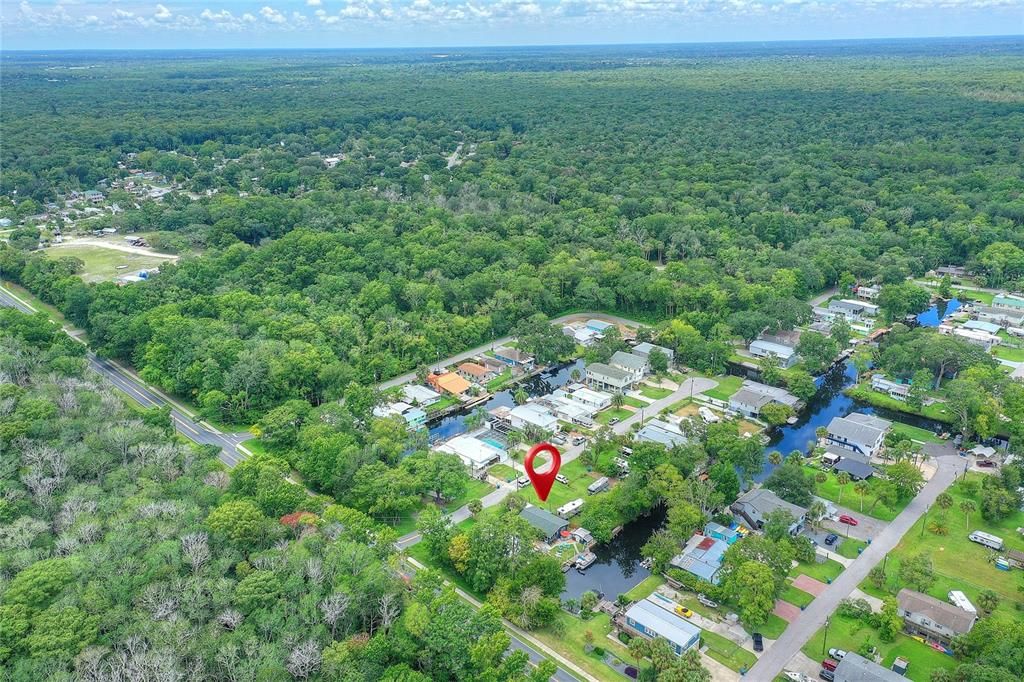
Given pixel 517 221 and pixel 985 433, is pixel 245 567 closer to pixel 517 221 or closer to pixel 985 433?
pixel 985 433

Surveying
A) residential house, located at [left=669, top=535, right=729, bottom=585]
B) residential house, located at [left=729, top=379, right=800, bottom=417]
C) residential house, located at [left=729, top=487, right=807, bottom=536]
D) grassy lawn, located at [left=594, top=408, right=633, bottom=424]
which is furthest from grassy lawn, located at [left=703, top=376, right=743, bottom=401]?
residential house, located at [left=669, top=535, right=729, bottom=585]

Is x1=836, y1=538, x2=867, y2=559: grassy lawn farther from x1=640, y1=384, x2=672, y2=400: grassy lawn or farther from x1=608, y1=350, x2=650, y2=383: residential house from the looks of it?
x1=608, y1=350, x2=650, y2=383: residential house

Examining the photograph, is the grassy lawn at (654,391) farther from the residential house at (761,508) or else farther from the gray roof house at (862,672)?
the gray roof house at (862,672)

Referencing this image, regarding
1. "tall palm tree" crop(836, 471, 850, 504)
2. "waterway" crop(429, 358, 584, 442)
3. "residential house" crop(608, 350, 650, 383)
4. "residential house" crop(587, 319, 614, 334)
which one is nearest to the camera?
"tall palm tree" crop(836, 471, 850, 504)

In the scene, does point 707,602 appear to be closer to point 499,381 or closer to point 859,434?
point 859,434

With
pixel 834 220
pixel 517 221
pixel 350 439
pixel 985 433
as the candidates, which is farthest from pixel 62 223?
pixel 985 433

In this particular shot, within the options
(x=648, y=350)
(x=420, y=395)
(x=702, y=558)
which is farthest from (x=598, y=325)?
(x=702, y=558)
